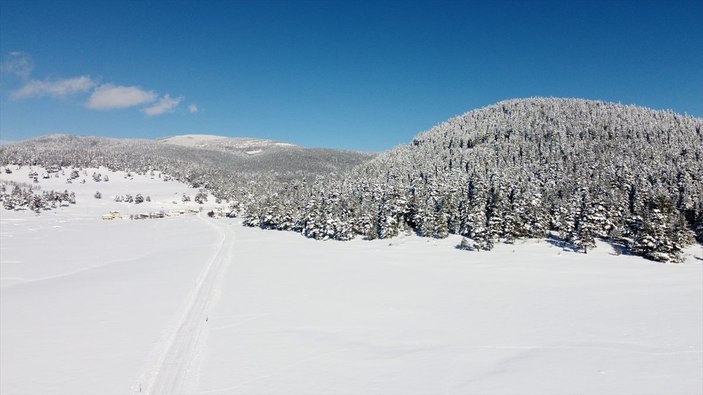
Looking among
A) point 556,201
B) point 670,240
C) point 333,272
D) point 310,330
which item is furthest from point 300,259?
point 556,201

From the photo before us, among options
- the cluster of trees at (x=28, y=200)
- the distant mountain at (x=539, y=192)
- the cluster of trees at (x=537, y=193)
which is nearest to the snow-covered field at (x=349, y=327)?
the cluster of trees at (x=537, y=193)

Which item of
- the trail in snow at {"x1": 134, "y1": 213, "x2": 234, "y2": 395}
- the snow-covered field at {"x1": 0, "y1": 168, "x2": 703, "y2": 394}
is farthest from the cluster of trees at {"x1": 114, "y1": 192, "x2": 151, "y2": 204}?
the trail in snow at {"x1": 134, "y1": 213, "x2": 234, "y2": 395}

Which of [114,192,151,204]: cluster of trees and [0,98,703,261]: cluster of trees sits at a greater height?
[0,98,703,261]: cluster of trees

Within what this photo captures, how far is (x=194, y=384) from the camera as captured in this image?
49.9 feet

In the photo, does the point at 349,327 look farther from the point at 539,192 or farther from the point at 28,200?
the point at 28,200

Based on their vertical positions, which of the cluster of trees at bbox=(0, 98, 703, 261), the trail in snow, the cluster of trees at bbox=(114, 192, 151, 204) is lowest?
the trail in snow

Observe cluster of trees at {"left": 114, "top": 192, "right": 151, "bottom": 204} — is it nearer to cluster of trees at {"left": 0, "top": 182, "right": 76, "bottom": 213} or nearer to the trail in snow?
cluster of trees at {"left": 0, "top": 182, "right": 76, "bottom": 213}

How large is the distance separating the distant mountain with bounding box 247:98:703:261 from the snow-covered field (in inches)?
666

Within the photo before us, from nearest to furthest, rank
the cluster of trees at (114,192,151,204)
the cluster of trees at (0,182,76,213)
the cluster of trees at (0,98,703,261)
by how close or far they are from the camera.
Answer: the cluster of trees at (0,98,703,261)
the cluster of trees at (0,182,76,213)
the cluster of trees at (114,192,151,204)

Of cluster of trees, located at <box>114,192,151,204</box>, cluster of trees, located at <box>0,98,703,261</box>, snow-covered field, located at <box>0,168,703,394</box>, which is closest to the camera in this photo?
snow-covered field, located at <box>0,168,703,394</box>

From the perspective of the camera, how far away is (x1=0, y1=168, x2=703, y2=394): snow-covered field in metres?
15.3

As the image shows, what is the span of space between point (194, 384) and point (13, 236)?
8797cm

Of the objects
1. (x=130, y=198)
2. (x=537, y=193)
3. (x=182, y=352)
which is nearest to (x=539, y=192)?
(x=537, y=193)

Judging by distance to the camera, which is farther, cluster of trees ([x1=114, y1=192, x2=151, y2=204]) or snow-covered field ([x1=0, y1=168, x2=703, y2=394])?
cluster of trees ([x1=114, y1=192, x2=151, y2=204])
